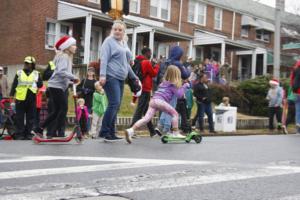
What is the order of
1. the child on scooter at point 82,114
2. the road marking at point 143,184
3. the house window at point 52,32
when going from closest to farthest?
the road marking at point 143,184 < the child on scooter at point 82,114 < the house window at point 52,32

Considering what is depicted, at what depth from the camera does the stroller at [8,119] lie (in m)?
11.6

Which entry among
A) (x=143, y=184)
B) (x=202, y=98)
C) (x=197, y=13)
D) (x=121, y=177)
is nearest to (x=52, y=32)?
(x=197, y=13)

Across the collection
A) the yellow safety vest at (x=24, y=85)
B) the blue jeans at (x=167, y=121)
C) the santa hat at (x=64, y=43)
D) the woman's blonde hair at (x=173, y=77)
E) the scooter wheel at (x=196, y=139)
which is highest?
the santa hat at (x=64, y=43)

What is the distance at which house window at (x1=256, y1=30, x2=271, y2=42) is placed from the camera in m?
49.1

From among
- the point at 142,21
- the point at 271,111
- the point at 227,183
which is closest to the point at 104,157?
the point at 227,183

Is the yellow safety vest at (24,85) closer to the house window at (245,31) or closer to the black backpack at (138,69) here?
the black backpack at (138,69)

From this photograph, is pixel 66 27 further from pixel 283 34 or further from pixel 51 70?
pixel 283 34

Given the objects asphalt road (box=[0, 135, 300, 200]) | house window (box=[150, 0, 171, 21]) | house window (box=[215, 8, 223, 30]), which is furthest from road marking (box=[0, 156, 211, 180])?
house window (box=[215, 8, 223, 30])

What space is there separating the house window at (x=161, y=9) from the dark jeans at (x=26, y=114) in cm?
2593

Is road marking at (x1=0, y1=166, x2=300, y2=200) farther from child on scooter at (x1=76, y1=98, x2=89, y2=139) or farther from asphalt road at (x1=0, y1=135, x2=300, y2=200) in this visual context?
child on scooter at (x1=76, y1=98, x2=89, y2=139)

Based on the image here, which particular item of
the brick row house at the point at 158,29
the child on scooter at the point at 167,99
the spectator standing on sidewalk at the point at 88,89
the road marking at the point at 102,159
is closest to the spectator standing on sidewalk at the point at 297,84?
the spectator standing on sidewalk at the point at 88,89

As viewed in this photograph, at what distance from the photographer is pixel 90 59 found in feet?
103

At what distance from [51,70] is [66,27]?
69.9 feet

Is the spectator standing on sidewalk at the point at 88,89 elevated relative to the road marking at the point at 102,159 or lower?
elevated
